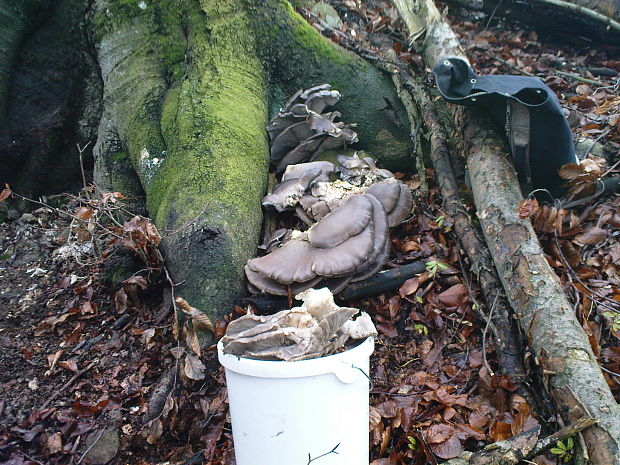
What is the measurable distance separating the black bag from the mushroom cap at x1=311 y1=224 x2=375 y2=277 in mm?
1240

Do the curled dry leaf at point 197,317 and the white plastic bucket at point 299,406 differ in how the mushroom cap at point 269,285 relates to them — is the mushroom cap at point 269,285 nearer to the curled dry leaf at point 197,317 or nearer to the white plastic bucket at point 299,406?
the curled dry leaf at point 197,317

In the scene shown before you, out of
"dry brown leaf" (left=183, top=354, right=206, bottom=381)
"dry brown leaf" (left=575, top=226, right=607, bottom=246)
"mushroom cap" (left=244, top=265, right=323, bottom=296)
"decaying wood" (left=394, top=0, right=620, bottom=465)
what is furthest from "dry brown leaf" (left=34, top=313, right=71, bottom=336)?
"dry brown leaf" (left=575, top=226, right=607, bottom=246)

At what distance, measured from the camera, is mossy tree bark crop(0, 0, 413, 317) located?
12.9ft

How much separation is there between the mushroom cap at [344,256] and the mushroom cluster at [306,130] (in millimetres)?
1457

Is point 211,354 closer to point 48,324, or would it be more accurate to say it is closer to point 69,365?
point 69,365

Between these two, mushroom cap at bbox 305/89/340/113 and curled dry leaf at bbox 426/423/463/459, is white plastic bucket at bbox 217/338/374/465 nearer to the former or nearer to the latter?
curled dry leaf at bbox 426/423/463/459

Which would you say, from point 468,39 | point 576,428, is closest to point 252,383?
point 576,428

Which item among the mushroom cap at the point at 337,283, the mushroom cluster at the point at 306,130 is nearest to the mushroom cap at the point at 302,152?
the mushroom cluster at the point at 306,130

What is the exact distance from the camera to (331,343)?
2133 millimetres

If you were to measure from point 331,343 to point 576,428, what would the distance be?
3.75 feet

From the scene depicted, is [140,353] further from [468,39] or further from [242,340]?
[468,39]

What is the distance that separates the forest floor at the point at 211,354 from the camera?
8.46ft

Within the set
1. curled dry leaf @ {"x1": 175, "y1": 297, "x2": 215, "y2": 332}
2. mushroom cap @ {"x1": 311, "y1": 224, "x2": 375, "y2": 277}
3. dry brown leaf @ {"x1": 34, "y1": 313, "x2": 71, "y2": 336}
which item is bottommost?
dry brown leaf @ {"x1": 34, "y1": 313, "x2": 71, "y2": 336}

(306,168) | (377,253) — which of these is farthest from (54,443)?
(306,168)
